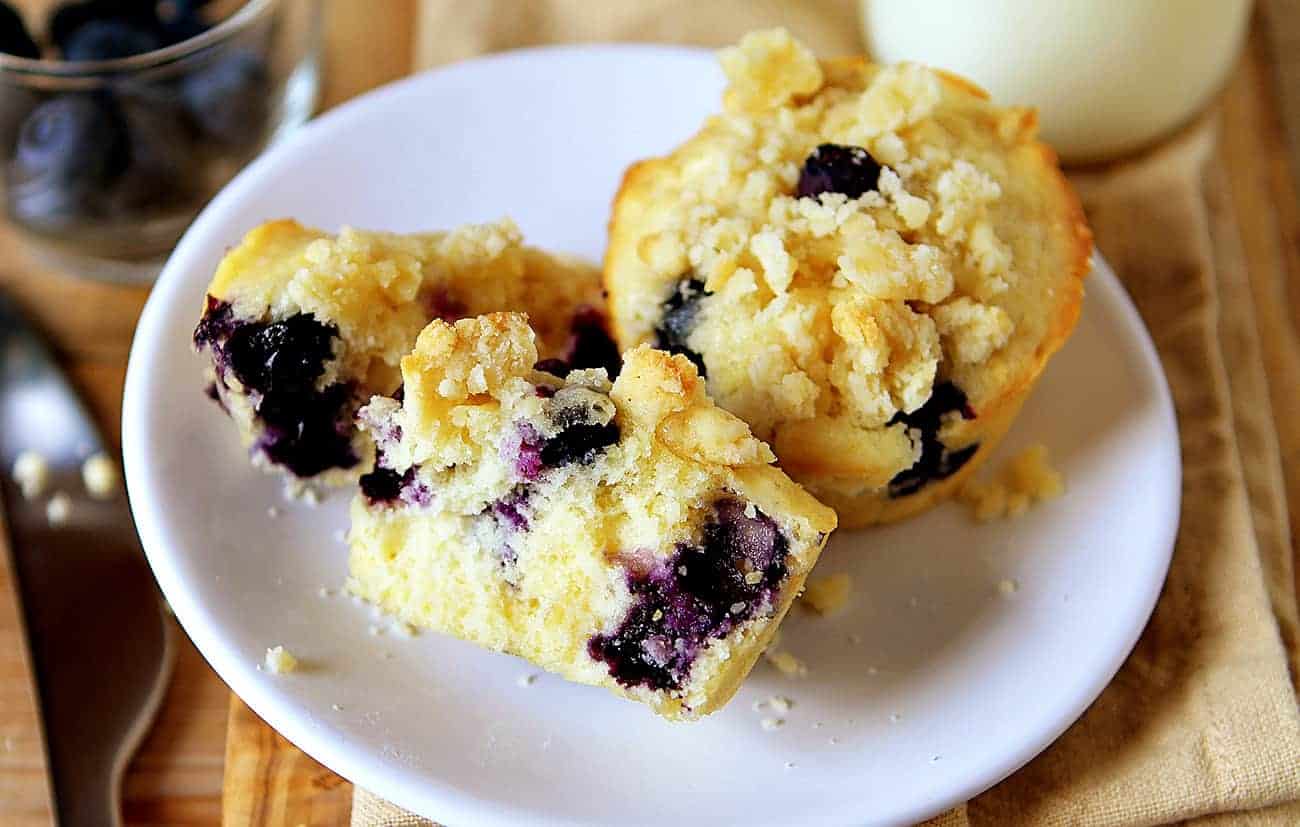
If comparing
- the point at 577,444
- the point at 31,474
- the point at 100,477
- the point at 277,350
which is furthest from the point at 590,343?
the point at 31,474

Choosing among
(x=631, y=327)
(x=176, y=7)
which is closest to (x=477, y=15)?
(x=176, y=7)

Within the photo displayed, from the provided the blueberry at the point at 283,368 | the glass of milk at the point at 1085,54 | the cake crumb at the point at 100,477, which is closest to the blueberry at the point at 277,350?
the blueberry at the point at 283,368

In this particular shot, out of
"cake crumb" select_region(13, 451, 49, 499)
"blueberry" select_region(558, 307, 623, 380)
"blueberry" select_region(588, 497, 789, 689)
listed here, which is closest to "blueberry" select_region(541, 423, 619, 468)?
"blueberry" select_region(588, 497, 789, 689)

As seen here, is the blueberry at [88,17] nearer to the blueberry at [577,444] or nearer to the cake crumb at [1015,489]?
the blueberry at [577,444]

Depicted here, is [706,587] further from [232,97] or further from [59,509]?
[232,97]

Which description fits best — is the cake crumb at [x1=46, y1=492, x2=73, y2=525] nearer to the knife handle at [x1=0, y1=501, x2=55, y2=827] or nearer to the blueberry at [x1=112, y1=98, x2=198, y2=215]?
the knife handle at [x1=0, y1=501, x2=55, y2=827]
